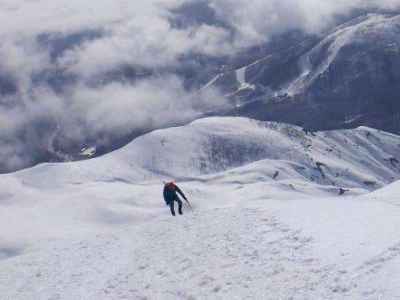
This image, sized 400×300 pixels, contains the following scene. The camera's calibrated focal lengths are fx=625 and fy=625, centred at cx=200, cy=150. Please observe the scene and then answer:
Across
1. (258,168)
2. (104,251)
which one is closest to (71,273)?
(104,251)

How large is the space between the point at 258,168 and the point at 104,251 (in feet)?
448

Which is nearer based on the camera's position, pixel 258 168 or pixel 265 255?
pixel 265 255

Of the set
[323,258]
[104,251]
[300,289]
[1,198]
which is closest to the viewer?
[300,289]

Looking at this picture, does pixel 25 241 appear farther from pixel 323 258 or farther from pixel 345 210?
pixel 323 258

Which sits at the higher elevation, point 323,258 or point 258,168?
point 323,258

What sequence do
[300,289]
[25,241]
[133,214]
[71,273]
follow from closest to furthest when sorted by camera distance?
[300,289] < [71,273] < [25,241] < [133,214]

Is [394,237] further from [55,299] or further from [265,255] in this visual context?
[55,299]

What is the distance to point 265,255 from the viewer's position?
27.8 m

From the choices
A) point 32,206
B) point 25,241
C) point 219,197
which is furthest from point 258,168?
point 25,241

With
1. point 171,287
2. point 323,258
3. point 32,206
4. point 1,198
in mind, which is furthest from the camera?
point 1,198

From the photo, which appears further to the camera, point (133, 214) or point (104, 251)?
point (133, 214)

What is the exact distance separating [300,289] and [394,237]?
5047 mm

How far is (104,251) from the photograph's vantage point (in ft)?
115

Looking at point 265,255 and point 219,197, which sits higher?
point 265,255
